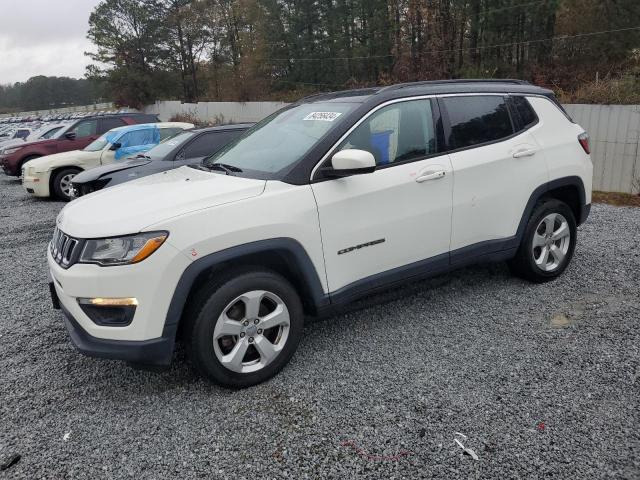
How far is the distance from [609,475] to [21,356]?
3909 mm

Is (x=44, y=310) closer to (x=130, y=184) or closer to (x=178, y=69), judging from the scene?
(x=130, y=184)

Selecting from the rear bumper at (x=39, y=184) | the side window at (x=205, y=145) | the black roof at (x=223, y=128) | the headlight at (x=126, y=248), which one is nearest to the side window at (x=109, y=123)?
the rear bumper at (x=39, y=184)

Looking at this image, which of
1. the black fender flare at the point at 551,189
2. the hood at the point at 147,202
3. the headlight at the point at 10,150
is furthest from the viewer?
the headlight at the point at 10,150

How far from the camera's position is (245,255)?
3.06 m

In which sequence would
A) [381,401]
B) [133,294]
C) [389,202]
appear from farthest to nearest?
[389,202] → [381,401] → [133,294]

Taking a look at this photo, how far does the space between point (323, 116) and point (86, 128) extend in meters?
11.5

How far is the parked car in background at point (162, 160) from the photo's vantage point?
7984 millimetres

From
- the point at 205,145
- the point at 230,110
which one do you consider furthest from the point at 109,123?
the point at 230,110

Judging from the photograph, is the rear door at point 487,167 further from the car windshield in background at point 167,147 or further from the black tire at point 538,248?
the car windshield in background at point 167,147

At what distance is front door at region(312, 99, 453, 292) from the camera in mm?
3357

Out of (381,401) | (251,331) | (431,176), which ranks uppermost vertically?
(431,176)

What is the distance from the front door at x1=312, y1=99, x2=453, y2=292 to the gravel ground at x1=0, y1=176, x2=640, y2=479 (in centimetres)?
63

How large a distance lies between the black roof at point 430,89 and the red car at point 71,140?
10.7 meters

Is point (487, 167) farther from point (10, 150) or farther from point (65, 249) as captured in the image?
point (10, 150)
